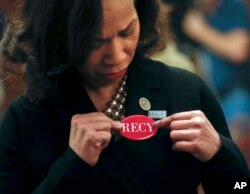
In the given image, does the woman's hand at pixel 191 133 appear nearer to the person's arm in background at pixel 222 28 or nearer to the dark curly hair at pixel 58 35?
the dark curly hair at pixel 58 35

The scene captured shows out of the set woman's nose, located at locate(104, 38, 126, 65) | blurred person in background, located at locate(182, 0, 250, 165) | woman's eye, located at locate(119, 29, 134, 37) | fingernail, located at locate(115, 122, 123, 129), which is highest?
woman's eye, located at locate(119, 29, 134, 37)

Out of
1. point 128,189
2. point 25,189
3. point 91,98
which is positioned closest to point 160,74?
point 91,98

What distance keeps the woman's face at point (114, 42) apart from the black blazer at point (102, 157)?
0.11 m

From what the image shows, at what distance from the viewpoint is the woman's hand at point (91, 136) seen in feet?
3.27

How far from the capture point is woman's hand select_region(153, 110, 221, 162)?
40.4 inches

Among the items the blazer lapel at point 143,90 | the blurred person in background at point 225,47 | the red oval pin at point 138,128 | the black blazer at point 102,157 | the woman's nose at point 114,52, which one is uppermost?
the woman's nose at point 114,52

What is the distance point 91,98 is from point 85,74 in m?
0.08

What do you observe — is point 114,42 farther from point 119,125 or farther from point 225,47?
point 225,47

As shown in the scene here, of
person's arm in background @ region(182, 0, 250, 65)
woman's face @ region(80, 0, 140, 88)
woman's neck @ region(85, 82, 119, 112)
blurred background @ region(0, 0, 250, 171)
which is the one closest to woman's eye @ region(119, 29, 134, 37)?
woman's face @ region(80, 0, 140, 88)

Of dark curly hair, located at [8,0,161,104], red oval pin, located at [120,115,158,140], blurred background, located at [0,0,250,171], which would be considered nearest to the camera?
dark curly hair, located at [8,0,161,104]

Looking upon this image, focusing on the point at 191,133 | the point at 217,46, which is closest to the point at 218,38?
the point at 217,46

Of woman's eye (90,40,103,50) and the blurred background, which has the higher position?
woman's eye (90,40,103,50)

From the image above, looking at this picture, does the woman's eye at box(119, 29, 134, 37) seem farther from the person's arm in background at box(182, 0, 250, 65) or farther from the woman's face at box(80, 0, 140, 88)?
the person's arm in background at box(182, 0, 250, 65)

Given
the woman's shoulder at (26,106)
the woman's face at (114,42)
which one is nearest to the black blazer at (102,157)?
the woman's shoulder at (26,106)
